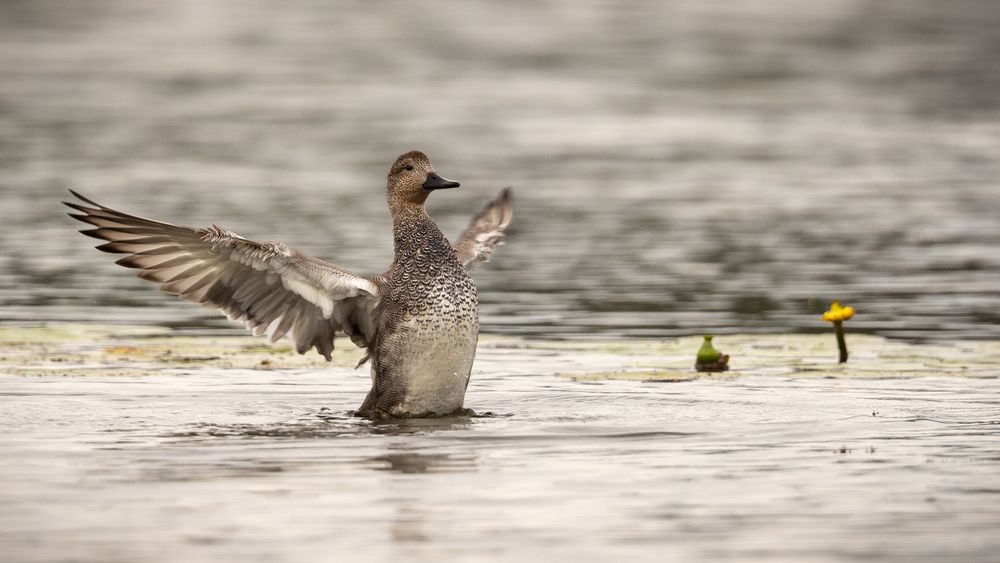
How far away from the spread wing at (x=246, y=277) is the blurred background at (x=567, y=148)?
398 cm

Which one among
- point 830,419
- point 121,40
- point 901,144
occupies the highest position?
point 121,40

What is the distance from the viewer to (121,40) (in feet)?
158

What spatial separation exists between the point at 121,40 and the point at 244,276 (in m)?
39.7

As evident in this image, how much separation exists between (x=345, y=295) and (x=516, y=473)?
7.83 feet

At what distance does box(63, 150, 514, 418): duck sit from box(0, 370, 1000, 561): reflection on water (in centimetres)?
33

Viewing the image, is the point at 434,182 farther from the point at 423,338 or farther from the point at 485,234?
the point at 485,234

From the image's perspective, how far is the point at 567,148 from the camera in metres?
28.1

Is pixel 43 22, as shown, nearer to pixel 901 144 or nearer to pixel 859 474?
pixel 901 144

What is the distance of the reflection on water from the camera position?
6.63 meters

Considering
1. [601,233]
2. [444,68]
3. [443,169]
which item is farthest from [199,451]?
[444,68]

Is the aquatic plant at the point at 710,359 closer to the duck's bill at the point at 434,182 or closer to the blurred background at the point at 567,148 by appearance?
the duck's bill at the point at 434,182

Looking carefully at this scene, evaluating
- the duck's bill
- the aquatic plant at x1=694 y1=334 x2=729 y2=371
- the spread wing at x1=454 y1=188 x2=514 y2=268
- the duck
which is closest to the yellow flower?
the aquatic plant at x1=694 y1=334 x2=729 y2=371

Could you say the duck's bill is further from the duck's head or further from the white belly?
the white belly

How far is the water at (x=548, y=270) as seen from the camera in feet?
23.2
